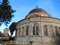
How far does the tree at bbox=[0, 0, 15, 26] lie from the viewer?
63.5ft

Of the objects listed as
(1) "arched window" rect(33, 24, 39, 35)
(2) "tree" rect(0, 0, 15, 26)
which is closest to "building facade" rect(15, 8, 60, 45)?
(1) "arched window" rect(33, 24, 39, 35)

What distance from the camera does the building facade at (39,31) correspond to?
93.8ft

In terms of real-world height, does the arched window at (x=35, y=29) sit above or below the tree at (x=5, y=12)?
below

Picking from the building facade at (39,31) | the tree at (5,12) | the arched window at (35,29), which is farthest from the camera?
the arched window at (35,29)

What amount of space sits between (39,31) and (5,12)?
11714mm

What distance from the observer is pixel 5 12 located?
19219 mm

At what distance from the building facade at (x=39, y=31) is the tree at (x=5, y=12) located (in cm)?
941

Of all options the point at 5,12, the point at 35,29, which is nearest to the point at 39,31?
the point at 35,29

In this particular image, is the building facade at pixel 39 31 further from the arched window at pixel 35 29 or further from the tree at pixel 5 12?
the tree at pixel 5 12

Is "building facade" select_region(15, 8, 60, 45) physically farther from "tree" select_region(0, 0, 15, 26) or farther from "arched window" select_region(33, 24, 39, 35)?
"tree" select_region(0, 0, 15, 26)

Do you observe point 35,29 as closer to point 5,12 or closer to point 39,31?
point 39,31

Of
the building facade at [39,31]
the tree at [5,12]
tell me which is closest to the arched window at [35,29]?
the building facade at [39,31]

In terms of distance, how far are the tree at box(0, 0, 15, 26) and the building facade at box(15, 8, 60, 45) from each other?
941cm

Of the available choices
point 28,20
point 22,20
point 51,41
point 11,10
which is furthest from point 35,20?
point 11,10
